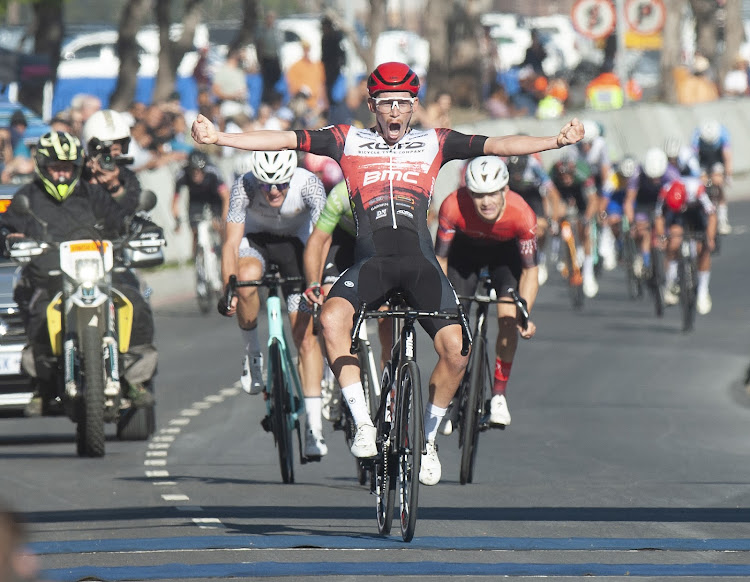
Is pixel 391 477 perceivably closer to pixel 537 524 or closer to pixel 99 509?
pixel 537 524

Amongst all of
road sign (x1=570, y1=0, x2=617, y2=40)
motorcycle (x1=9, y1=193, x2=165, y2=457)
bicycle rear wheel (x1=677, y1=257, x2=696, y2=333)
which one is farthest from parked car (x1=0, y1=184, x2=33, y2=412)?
road sign (x1=570, y1=0, x2=617, y2=40)

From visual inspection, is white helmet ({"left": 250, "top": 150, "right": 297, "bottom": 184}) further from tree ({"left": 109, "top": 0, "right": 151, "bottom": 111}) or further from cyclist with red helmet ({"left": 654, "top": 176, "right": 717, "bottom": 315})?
tree ({"left": 109, "top": 0, "right": 151, "bottom": 111})

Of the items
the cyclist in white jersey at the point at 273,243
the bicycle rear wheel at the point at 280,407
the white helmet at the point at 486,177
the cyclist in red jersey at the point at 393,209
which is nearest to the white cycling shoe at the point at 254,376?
the cyclist in white jersey at the point at 273,243

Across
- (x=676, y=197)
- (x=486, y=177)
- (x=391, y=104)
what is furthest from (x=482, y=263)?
(x=676, y=197)

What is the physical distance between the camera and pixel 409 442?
27.5ft

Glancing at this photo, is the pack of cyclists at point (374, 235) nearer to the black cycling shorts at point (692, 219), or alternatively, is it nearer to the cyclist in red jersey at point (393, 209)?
the cyclist in red jersey at point (393, 209)

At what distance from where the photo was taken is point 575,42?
56.9 m

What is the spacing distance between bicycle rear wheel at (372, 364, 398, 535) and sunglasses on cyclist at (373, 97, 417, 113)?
1.20 m

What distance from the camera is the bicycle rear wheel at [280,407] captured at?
1077cm

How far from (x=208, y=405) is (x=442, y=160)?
6.87 meters

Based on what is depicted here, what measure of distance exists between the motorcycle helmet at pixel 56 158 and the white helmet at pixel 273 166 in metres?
1.68

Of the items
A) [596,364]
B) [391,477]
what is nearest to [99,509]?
[391,477]

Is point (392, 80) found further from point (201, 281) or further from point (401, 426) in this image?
point (201, 281)

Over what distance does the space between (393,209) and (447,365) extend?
0.77m
